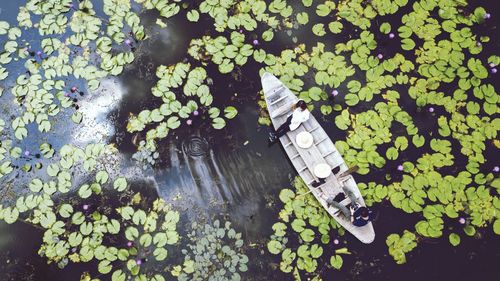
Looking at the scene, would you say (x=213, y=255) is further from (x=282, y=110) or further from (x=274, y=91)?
(x=274, y=91)

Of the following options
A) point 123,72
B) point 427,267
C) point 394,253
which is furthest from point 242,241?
point 123,72

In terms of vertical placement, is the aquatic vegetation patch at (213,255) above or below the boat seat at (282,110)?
below

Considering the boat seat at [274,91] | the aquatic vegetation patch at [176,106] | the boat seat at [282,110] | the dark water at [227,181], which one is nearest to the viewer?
the dark water at [227,181]

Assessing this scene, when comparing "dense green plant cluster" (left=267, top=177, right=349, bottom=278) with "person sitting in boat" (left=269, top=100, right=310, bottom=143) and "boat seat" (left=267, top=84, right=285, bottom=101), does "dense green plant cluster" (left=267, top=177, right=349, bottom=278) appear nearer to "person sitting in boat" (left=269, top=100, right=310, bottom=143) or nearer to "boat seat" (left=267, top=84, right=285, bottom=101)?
"person sitting in boat" (left=269, top=100, right=310, bottom=143)

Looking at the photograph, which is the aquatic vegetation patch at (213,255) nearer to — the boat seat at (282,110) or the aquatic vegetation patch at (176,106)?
the aquatic vegetation patch at (176,106)

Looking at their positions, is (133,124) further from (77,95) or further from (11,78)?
(11,78)

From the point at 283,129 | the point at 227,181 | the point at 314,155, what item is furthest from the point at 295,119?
the point at 227,181

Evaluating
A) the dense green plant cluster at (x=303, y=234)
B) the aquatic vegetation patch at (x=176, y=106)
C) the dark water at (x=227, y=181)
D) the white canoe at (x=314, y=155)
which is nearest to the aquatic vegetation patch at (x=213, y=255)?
the dark water at (x=227, y=181)
